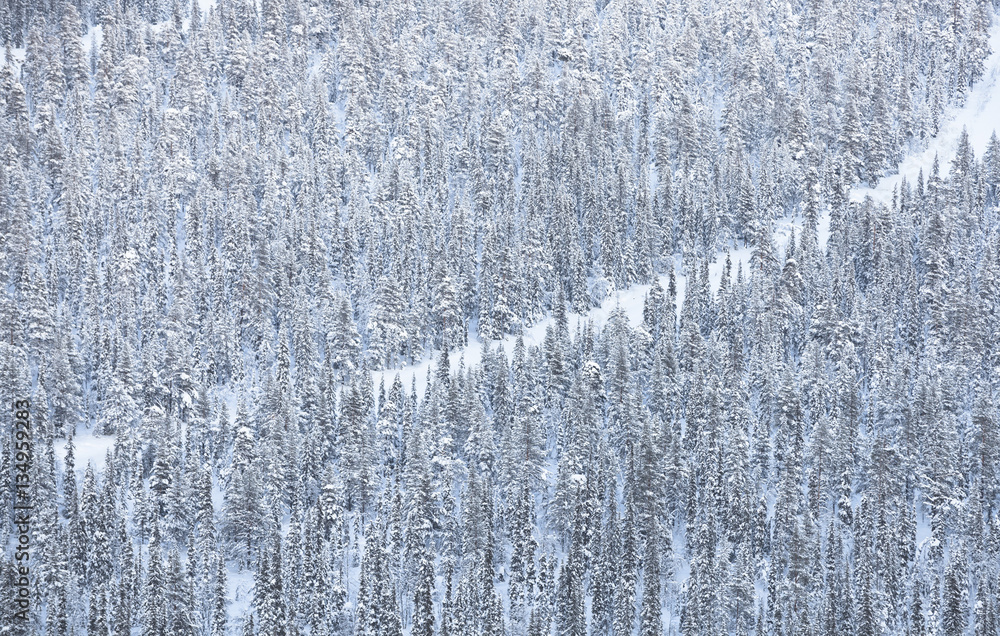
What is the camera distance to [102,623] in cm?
10450

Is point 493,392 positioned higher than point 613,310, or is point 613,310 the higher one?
point 613,310

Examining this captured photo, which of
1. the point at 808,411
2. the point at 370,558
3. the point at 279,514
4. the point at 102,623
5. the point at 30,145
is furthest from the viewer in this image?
the point at 30,145

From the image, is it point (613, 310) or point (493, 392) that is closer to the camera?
point (493, 392)

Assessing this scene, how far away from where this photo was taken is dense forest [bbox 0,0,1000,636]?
11038 centimetres

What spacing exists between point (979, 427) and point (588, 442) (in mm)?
45970

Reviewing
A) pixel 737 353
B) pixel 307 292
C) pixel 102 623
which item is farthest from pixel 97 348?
pixel 737 353

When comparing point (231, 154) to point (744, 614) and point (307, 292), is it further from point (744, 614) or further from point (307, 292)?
point (744, 614)

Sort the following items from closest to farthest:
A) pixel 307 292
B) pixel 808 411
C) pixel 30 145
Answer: pixel 808 411, pixel 307 292, pixel 30 145

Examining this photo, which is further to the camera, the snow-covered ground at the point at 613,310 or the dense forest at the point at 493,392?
the snow-covered ground at the point at 613,310

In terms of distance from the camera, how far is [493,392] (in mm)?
140375

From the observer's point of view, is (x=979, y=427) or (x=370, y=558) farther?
(x=979, y=427)

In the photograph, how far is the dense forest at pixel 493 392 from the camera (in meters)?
110

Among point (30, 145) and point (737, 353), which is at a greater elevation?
point (30, 145)

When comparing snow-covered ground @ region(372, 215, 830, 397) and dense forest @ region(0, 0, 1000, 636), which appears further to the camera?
snow-covered ground @ region(372, 215, 830, 397)
